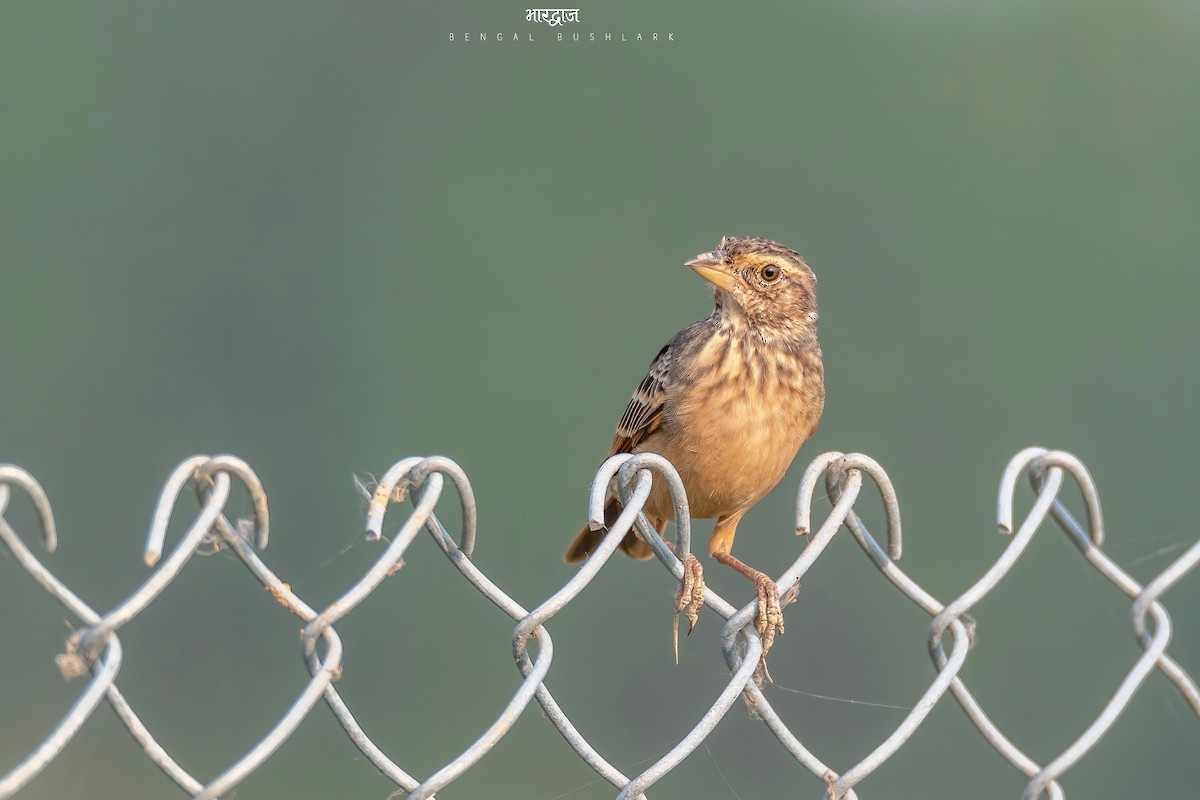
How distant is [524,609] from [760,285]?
2.31 m

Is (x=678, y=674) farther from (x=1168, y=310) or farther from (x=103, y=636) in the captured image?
(x=103, y=636)

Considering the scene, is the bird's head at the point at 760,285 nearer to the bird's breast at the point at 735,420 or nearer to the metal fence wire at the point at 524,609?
the bird's breast at the point at 735,420

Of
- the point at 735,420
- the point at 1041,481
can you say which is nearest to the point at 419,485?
the point at 1041,481

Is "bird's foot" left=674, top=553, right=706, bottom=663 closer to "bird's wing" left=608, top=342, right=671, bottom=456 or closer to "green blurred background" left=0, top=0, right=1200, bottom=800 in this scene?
"bird's wing" left=608, top=342, right=671, bottom=456

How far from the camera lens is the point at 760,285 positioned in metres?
4.60

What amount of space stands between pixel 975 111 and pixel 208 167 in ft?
84.8

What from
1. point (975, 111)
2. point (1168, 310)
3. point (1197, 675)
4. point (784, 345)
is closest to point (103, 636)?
point (784, 345)

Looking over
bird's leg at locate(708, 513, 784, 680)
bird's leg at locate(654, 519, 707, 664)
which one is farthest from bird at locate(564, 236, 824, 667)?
bird's leg at locate(654, 519, 707, 664)

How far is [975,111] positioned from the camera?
4847cm

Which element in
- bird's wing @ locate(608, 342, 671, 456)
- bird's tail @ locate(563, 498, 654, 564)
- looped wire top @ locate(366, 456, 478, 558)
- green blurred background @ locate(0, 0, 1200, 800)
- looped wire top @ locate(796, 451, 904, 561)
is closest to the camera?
looped wire top @ locate(366, 456, 478, 558)

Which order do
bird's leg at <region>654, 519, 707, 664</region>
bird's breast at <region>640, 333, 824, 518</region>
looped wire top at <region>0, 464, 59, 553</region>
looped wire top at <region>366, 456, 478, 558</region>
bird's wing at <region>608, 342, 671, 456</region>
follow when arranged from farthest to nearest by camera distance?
1. bird's wing at <region>608, 342, 671, 456</region>
2. bird's breast at <region>640, 333, 824, 518</region>
3. bird's leg at <region>654, 519, 707, 664</region>
4. looped wire top at <region>366, 456, 478, 558</region>
5. looped wire top at <region>0, 464, 59, 553</region>

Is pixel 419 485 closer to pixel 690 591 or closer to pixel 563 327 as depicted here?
pixel 690 591

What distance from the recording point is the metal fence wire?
2.04m

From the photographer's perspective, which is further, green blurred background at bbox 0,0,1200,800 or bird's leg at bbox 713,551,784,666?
green blurred background at bbox 0,0,1200,800
